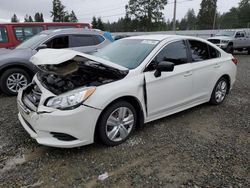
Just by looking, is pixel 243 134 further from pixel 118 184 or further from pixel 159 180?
pixel 118 184

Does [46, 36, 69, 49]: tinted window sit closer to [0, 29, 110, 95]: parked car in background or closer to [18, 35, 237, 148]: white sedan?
[0, 29, 110, 95]: parked car in background

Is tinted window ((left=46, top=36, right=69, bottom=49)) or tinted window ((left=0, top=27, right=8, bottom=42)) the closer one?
tinted window ((left=46, top=36, right=69, bottom=49))

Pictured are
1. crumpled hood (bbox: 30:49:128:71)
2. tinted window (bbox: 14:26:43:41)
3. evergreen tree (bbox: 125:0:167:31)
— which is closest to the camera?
crumpled hood (bbox: 30:49:128:71)

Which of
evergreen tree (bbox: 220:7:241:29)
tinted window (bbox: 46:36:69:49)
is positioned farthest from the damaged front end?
evergreen tree (bbox: 220:7:241:29)

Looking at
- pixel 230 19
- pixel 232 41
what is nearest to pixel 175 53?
pixel 232 41

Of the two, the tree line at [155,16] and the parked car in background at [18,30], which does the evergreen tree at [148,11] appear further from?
the parked car in background at [18,30]

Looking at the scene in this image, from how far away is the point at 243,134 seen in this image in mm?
3867

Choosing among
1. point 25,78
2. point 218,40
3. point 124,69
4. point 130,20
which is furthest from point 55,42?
point 130,20

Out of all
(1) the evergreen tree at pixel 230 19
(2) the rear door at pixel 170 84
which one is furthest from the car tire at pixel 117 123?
(1) the evergreen tree at pixel 230 19

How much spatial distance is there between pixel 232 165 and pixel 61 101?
2300 millimetres

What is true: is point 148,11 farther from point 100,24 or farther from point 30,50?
point 30,50

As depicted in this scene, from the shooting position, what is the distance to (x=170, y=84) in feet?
12.7

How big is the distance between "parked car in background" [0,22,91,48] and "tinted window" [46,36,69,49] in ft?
9.85

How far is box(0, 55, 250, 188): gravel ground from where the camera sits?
268 centimetres
